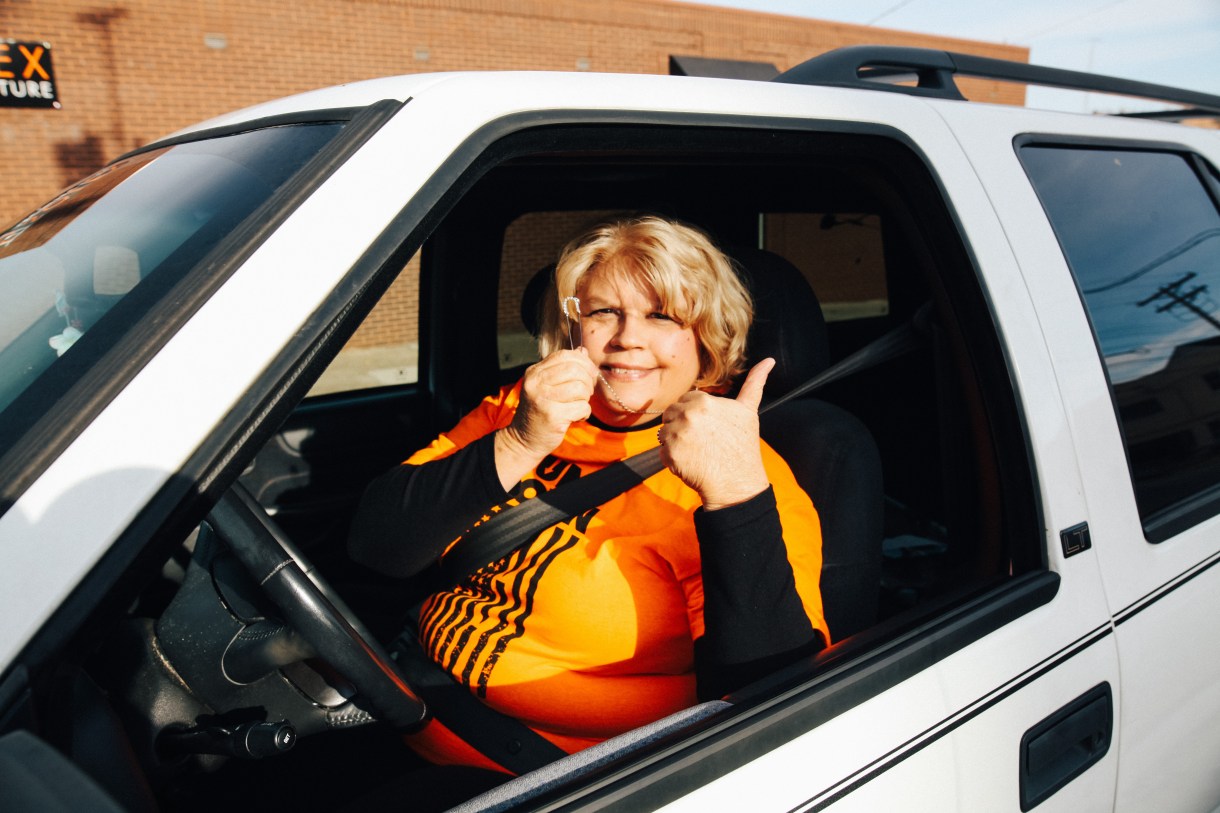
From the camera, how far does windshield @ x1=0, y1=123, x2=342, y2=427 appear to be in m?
0.96

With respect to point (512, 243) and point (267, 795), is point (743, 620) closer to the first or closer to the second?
point (267, 795)

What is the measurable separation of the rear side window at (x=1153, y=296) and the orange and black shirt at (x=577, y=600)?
62 cm

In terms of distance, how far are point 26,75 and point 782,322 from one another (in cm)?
1154

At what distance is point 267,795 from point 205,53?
11.8 meters

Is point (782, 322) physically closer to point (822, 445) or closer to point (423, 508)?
point (822, 445)

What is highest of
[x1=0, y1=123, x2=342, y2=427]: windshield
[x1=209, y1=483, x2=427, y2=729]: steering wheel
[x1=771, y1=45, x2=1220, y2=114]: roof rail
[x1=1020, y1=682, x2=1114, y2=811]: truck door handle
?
[x1=771, y1=45, x2=1220, y2=114]: roof rail

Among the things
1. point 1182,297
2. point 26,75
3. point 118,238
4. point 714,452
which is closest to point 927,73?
point 1182,297

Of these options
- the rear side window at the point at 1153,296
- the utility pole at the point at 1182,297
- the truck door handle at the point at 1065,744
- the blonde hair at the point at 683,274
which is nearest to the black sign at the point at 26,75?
the blonde hair at the point at 683,274

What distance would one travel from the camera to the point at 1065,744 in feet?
4.25

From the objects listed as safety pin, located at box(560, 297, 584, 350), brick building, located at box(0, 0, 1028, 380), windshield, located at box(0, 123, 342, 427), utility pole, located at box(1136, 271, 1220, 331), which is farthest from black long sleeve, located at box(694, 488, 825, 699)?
brick building, located at box(0, 0, 1028, 380)

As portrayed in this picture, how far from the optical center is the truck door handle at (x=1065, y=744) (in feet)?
4.07

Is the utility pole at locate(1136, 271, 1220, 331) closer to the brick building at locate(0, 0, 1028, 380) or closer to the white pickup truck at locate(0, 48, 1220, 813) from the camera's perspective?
A: the white pickup truck at locate(0, 48, 1220, 813)

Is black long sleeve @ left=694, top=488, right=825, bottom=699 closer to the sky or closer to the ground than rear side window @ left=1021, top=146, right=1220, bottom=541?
closer to the ground

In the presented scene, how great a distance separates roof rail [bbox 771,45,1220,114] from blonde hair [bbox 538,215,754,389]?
38cm
